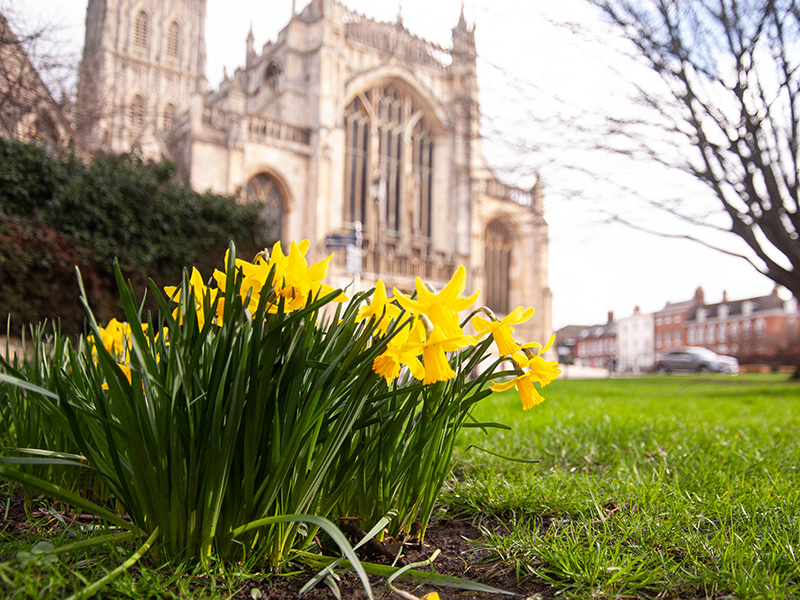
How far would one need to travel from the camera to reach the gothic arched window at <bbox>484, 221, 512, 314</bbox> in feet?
89.6

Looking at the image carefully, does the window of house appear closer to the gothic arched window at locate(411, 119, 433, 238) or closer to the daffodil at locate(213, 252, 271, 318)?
the gothic arched window at locate(411, 119, 433, 238)

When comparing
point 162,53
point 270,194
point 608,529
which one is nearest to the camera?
point 608,529

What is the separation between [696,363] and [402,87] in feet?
59.7

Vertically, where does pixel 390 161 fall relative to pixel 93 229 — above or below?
above

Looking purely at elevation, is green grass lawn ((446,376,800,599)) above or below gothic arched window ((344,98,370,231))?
below

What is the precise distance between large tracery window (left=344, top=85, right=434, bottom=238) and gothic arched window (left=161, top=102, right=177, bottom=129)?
14.8 m

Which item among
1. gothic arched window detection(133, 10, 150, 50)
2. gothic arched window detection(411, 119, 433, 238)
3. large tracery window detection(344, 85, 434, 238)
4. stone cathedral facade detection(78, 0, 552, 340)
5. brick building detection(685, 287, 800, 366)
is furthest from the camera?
brick building detection(685, 287, 800, 366)

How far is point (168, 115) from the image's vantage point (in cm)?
3381

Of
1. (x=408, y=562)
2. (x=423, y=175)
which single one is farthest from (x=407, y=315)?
(x=423, y=175)

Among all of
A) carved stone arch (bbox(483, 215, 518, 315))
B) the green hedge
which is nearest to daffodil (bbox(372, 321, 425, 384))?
the green hedge

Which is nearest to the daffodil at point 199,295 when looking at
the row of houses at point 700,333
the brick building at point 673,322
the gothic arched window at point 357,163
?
the gothic arched window at point 357,163

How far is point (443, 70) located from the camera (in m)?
25.8

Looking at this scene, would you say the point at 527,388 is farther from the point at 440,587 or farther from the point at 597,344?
the point at 597,344

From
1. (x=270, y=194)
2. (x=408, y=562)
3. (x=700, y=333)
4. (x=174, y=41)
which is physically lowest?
(x=408, y=562)
